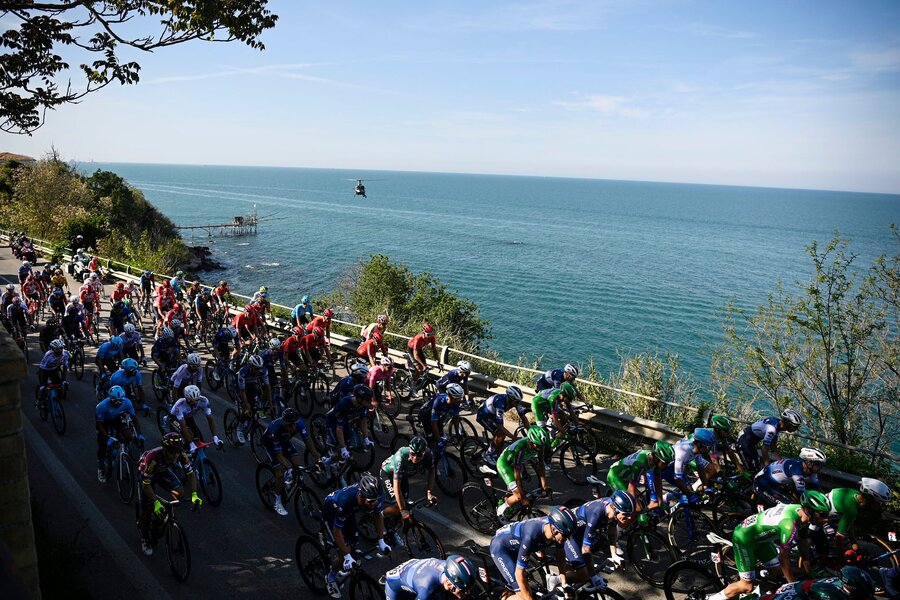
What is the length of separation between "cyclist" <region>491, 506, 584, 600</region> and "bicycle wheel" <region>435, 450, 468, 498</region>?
12.0ft

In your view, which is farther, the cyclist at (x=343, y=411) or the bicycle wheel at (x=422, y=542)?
the cyclist at (x=343, y=411)

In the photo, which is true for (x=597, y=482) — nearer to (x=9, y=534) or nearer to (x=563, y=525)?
(x=563, y=525)

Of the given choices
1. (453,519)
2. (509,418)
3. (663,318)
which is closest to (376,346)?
(509,418)

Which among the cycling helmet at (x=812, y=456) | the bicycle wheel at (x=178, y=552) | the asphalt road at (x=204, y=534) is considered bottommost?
the asphalt road at (x=204, y=534)

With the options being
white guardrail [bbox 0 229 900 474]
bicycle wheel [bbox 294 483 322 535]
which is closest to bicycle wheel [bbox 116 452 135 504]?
bicycle wheel [bbox 294 483 322 535]

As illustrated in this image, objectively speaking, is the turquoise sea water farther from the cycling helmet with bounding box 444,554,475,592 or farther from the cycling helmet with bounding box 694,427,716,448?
the cycling helmet with bounding box 444,554,475,592

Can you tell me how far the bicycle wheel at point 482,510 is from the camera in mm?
9320

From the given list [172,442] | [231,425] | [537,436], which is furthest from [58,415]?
[537,436]

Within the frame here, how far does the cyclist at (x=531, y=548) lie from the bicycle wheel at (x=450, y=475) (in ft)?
12.0

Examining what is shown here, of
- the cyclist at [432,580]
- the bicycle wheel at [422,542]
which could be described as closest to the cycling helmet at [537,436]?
the bicycle wheel at [422,542]

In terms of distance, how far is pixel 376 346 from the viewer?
14.8 metres

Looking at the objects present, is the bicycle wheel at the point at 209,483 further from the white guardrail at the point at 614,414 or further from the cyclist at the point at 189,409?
the white guardrail at the point at 614,414

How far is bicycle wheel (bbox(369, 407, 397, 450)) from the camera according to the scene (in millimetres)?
12453

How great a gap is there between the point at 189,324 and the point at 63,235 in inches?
1117
